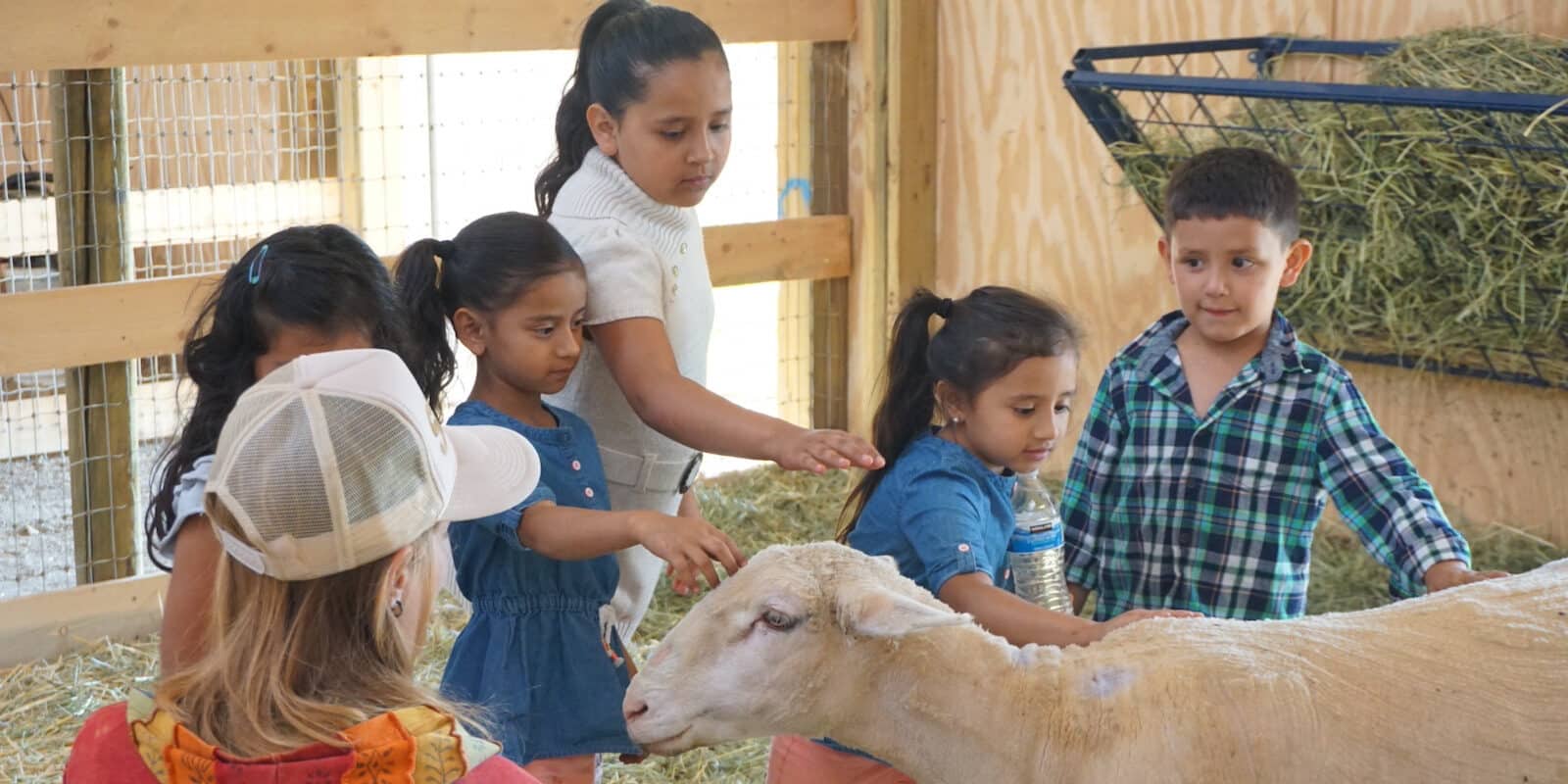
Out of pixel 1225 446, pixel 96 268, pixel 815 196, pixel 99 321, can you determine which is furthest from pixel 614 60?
pixel 815 196

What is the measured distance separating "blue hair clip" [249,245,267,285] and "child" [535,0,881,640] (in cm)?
68

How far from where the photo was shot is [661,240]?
326 centimetres

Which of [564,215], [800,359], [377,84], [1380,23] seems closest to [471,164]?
[377,84]

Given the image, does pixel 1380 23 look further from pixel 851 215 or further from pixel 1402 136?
pixel 851 215

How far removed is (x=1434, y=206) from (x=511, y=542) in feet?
8.90

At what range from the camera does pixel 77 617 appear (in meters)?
4.96

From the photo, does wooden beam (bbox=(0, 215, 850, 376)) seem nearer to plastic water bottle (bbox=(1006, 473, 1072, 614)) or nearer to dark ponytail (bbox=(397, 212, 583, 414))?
dark ponytail (bbox=(397, 212, 583, 414))

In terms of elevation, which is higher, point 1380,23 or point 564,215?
point 1380,23

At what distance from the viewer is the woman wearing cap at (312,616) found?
1.72 metres

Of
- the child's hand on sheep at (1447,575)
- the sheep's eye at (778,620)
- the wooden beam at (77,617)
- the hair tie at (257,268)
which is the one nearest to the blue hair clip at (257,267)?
the hair tie at (257,268)

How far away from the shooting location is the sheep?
243 cm

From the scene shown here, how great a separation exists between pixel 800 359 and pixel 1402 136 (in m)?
3.20

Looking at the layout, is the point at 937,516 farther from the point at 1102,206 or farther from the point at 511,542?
the point at 1102,206

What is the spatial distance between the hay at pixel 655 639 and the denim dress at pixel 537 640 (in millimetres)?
1317
